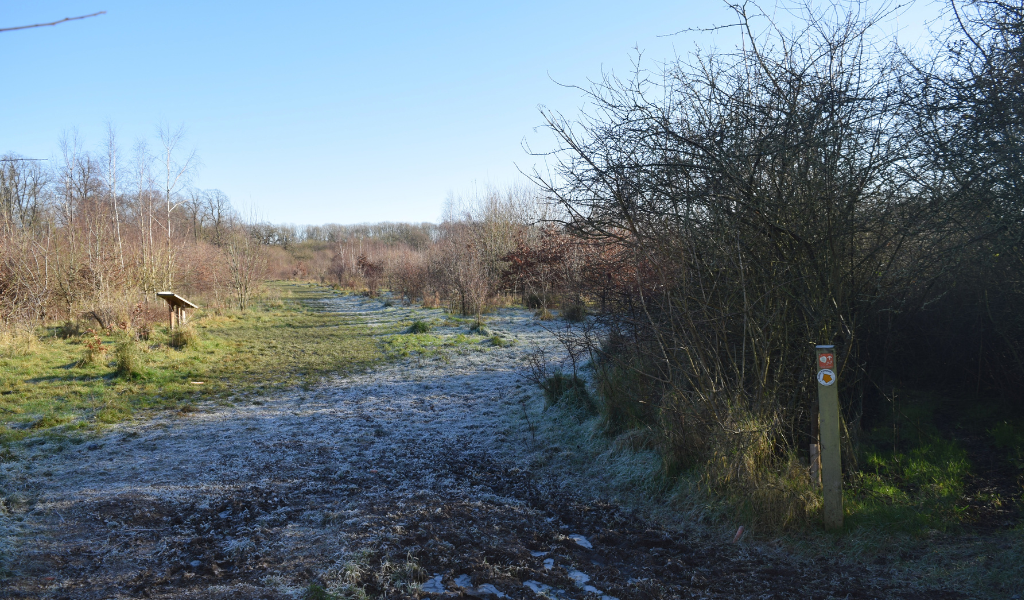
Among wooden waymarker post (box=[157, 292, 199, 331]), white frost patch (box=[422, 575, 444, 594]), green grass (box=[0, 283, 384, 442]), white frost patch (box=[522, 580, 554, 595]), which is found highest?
wooden waymarker post (box=[157, 292, 199, 331])

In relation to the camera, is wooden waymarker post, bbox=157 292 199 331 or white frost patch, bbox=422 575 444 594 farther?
wooden waymarker post, bbox=157 292 199 331

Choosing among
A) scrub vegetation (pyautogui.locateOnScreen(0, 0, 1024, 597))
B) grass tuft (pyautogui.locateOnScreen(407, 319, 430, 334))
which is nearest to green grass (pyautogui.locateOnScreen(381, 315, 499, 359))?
grass tuft (pyautogui.locateOnScreen(407, 319, 430, 334))

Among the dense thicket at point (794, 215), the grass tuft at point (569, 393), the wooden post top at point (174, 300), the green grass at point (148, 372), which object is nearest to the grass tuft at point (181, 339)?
the green grass at point (148, 372)

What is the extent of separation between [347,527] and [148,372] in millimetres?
8077

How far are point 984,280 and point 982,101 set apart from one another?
1557 millimetres

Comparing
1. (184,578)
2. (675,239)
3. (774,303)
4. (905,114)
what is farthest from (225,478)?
(905,114)

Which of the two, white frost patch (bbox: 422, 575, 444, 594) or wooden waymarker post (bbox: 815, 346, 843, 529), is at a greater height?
wooden waymarker post (bbox: 815, 346, 843, 529)

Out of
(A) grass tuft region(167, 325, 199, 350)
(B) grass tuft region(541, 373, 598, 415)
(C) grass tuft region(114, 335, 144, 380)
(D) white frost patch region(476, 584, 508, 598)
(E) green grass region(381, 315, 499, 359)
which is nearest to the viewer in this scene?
(D) white frost patch region(476, 584, 508, 598)

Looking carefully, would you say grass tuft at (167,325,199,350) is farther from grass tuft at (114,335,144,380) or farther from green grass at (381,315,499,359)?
green grass at (381,315,499,359)

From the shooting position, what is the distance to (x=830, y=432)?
3.70m

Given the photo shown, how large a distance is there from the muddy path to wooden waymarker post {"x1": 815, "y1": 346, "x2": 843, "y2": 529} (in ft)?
1.42

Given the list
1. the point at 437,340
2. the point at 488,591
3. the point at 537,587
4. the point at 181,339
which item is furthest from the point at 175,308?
the point at 537,587

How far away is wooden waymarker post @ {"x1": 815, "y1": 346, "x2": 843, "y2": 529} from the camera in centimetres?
369

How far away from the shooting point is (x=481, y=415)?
8008mm
